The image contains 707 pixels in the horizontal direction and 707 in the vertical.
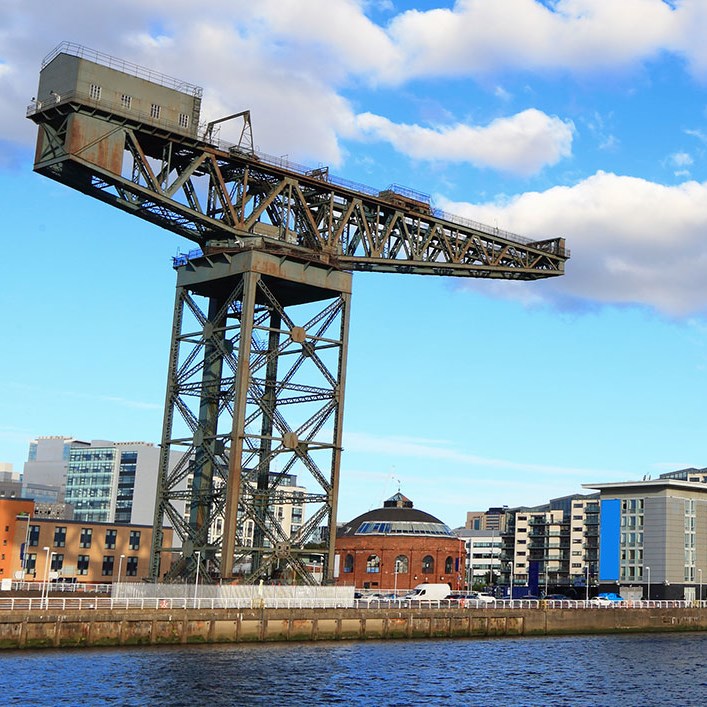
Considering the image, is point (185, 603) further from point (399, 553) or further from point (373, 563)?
point (373, 563)

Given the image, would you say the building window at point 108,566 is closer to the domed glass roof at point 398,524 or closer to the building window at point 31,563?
the building window at point 31,563

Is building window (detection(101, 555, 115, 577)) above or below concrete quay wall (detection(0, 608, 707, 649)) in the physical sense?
above

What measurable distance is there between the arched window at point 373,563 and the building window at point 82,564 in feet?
148

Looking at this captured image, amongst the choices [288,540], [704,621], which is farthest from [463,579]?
[288,540]

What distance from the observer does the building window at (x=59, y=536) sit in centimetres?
13900

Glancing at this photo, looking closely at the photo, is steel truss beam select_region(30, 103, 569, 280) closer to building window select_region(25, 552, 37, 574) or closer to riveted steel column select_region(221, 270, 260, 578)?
riveted steel column select_region(221, 270, 260, 578)

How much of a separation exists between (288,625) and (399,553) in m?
92.2

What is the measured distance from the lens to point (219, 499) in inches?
3103

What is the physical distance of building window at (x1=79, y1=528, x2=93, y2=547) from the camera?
141m

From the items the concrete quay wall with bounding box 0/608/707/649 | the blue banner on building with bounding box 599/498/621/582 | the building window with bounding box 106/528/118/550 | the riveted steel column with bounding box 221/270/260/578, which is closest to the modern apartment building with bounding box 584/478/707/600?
the blue banner on building with bounding box 599/498/621/582

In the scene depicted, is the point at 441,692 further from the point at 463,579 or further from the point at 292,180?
the point at 463,579

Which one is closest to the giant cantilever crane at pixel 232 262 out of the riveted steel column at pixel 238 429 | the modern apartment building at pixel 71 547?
the riveted steel column at pixel 238 429

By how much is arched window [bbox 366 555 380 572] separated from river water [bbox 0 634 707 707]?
85.8 meters

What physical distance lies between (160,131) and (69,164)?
687 cm
